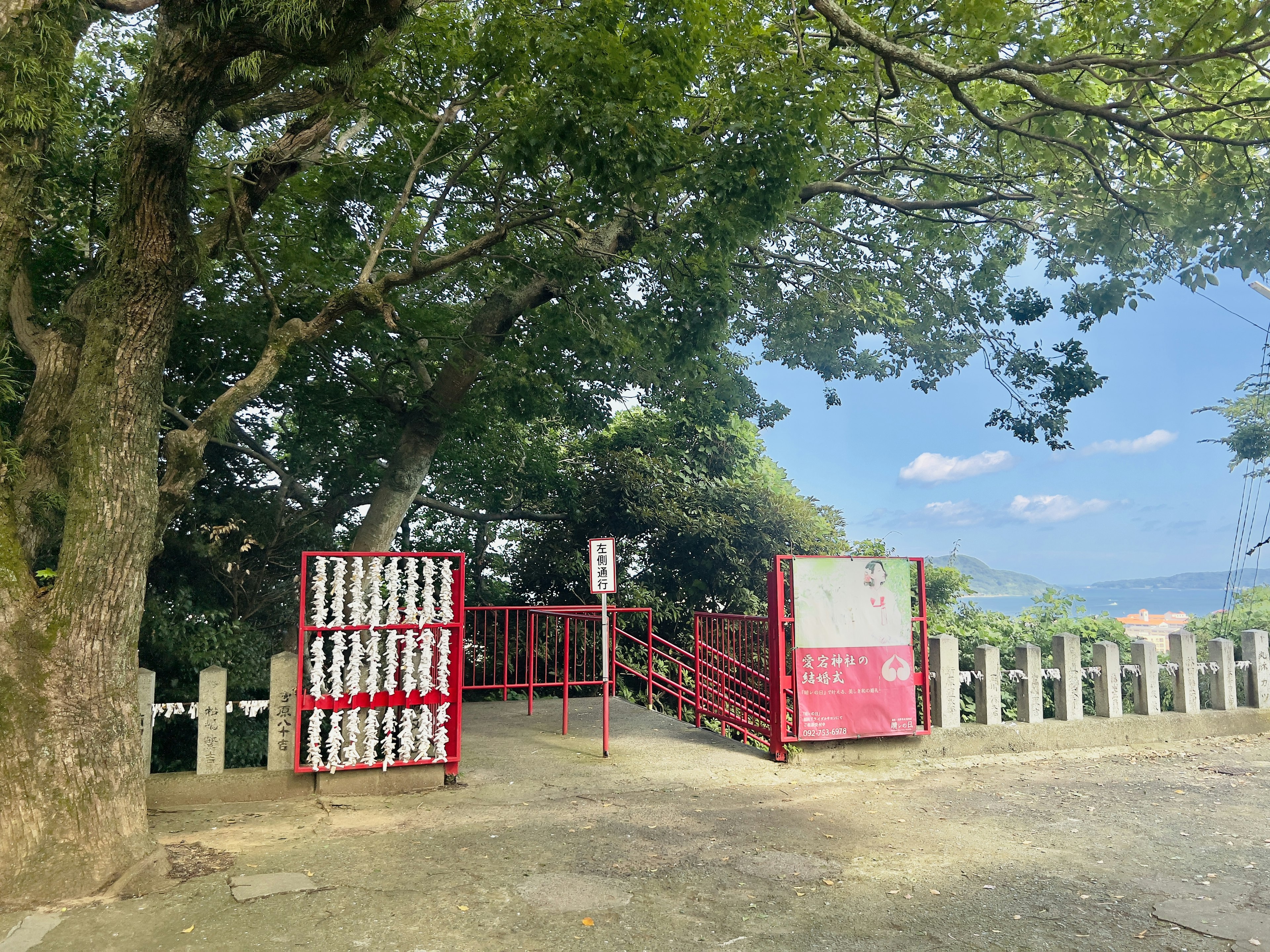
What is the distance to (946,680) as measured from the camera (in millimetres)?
8414

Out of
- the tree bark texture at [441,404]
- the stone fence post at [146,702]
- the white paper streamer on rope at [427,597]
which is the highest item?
the tree bark texture at [441,404]

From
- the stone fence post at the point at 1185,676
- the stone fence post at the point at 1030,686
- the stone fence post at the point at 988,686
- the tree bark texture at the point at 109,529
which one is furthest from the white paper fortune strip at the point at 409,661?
the stone fence post at the point at 1185,676

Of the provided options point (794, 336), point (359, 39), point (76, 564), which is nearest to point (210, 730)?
point (76, 564)

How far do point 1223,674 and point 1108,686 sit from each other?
199cm

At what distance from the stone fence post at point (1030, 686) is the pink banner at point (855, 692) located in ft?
5.06

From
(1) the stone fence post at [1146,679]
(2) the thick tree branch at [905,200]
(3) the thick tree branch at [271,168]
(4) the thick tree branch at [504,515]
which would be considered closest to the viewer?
(3) the thick tree branch at [271,168]

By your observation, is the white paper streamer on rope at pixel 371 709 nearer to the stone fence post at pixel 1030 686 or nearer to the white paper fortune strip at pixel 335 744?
the white paper fortune strip at pixel 335 744

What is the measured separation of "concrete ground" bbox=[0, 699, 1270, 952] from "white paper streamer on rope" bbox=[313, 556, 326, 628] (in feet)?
4.76

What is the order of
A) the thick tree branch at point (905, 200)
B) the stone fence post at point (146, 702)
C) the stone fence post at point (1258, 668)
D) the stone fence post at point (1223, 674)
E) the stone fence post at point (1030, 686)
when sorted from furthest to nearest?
the thick tree branch at point (905, 200), the stone fence post at point (1258, 668), the stone fence post at point (1223, 674), the stone fence post at point (1030, 686), the stone fence post at point (146, 702)

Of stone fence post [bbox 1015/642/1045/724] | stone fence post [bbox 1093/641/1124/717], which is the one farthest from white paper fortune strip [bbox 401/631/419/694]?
stone fence post [bbox 1093/641/1124/717]

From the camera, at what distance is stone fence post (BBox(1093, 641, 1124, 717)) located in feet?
30.5

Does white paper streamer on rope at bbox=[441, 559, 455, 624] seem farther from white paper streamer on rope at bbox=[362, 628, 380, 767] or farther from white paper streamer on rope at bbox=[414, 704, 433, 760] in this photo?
white paper streamer on rope at bbox=[414, 704, 433, 760]

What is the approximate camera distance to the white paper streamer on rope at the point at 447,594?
22.7ft

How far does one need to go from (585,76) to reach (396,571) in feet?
15.9
